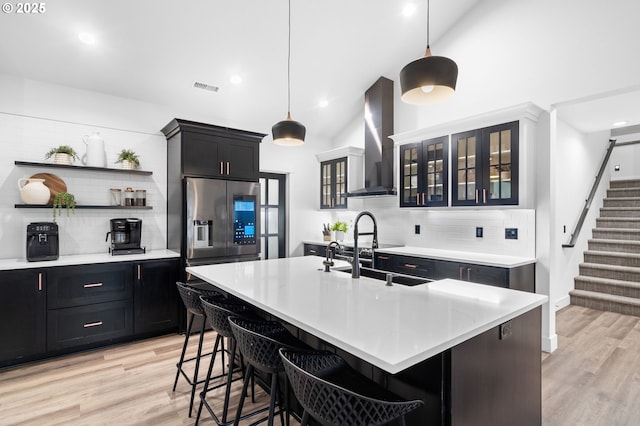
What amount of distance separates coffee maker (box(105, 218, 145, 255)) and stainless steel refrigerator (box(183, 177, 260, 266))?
0.57m

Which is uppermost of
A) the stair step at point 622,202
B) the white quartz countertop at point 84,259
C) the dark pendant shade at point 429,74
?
the dark pendant shade at point 429,74

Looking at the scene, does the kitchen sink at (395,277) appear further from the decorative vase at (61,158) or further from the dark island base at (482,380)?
the decorative vase at (61,158)

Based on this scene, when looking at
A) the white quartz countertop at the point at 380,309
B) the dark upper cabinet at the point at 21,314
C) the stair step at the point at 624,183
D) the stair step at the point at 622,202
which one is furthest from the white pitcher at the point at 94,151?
the stair step at the point at 624,183

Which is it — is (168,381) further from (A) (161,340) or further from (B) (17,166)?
(B) (17,166)

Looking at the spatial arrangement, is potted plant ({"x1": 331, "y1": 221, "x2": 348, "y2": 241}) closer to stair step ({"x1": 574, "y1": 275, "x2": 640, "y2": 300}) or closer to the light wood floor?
the light wood floor

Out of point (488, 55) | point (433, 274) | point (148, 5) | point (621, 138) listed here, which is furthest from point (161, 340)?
point (621, 138)

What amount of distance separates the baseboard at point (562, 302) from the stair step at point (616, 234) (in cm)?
149

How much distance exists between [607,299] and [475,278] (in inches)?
106

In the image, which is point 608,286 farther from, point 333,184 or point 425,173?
point 333,184

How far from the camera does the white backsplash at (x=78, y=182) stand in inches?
136

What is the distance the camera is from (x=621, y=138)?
21.7 ft

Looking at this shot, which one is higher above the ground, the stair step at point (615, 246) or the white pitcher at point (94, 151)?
the white pitcher at point (94, 151)

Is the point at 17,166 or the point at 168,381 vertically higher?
the point at 17,166

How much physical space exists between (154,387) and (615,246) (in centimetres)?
661
